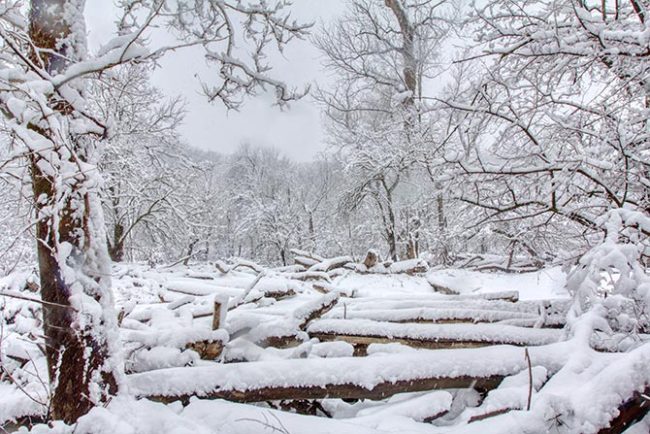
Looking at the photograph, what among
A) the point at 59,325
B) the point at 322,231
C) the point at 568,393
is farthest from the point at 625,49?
the point at 322,231

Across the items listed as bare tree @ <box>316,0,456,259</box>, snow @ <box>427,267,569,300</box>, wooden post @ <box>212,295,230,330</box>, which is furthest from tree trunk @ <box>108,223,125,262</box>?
wooden post @ <box>212,295,230,330</box>

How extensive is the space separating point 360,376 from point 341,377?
0.13m

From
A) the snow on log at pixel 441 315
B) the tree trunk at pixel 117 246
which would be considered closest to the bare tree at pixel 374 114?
the snow on log at pixel 441 315

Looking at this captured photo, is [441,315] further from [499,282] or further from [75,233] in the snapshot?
Result: [499,282]

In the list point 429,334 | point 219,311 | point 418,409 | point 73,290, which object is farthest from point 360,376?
point 73,290

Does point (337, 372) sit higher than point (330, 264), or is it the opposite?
point (330, 264)

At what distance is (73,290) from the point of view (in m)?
2.03

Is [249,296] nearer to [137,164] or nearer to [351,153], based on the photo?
[137,164]

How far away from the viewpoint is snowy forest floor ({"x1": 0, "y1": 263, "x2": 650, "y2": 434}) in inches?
72.5

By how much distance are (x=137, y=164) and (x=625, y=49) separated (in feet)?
47.3

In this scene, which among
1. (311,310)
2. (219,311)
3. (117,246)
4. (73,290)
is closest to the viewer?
(73,290)

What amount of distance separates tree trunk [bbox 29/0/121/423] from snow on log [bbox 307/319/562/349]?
188cm

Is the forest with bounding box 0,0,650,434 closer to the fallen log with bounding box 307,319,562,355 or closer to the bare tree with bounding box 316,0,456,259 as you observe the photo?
the fallen log with bounding box 307,319,562,355

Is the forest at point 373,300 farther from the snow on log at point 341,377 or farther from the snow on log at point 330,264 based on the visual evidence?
the snow on log at point 330,264
